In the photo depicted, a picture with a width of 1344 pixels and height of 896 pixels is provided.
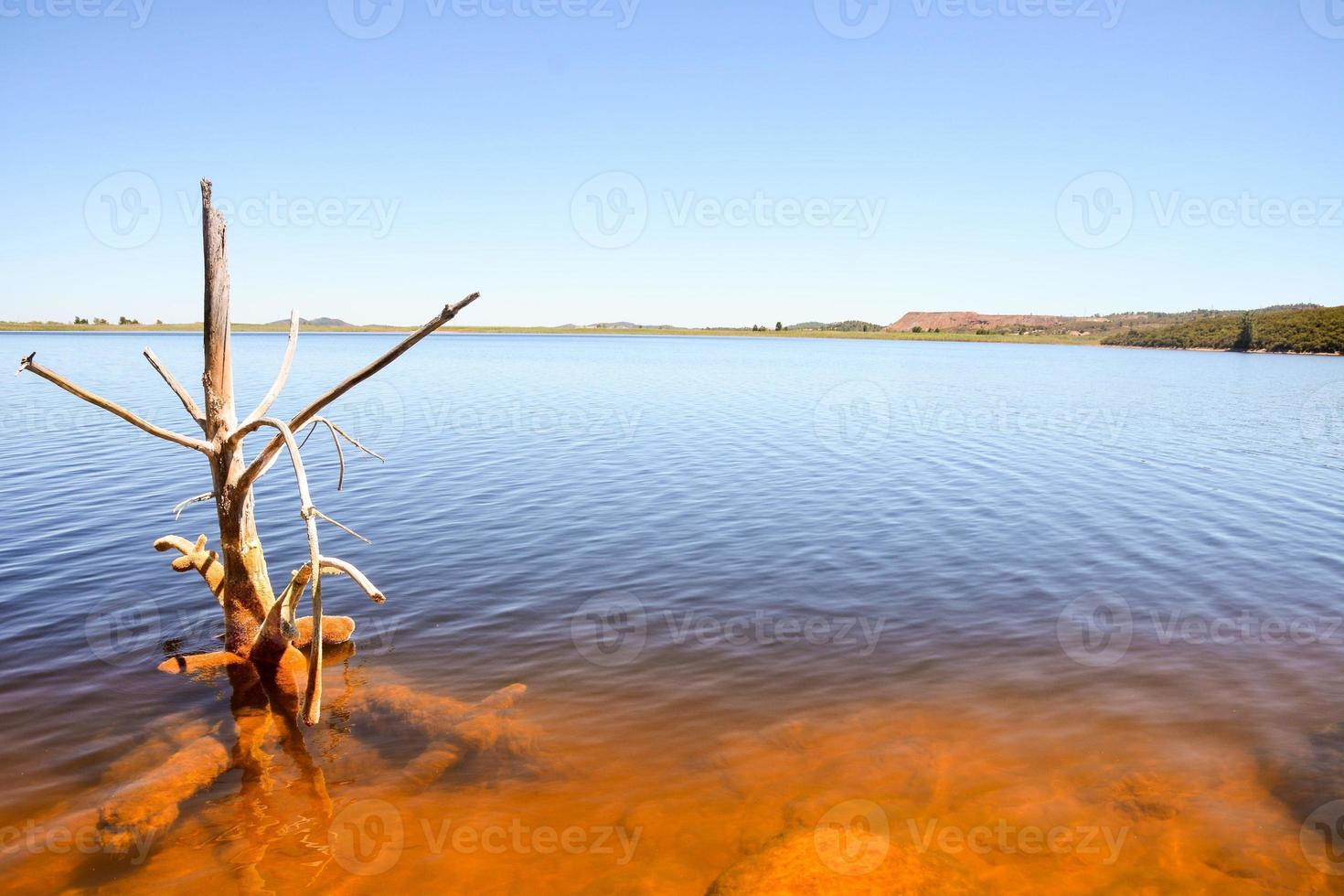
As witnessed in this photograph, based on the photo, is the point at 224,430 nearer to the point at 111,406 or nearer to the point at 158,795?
the point at 111,406

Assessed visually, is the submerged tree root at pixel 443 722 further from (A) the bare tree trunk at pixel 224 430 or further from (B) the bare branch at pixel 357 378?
(B) the bare branch at pixel 357 378

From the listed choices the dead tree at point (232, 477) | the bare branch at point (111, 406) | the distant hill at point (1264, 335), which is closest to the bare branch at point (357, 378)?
the dead tree at point (232, 477)

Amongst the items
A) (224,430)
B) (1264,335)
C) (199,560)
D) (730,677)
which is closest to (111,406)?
(224,430)

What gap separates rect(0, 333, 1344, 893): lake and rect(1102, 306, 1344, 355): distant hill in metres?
132

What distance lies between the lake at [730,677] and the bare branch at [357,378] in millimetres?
3094

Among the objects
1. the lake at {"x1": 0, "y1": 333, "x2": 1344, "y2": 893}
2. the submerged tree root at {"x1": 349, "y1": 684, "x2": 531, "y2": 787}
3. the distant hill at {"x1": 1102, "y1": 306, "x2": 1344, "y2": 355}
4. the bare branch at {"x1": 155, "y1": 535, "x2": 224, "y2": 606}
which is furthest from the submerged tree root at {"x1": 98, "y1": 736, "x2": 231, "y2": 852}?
the distant hill at {"x1": 1102, "y1": 306, "x2": 1344, "y2": 355}

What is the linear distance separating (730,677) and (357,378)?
5.98 m

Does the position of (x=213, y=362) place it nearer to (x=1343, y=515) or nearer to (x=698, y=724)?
(x=698, y=724)

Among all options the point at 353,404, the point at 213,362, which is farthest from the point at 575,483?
the point at 353,404

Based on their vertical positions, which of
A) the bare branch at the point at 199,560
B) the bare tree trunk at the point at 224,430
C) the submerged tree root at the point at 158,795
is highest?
the bare tree trunk at the point at 224,430

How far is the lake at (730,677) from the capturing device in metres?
6.36

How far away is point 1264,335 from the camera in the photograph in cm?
13200

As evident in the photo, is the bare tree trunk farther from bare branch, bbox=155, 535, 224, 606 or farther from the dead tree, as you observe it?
bare branch, bbox=155, 535, 224, 606

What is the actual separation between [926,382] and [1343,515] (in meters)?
45.8
